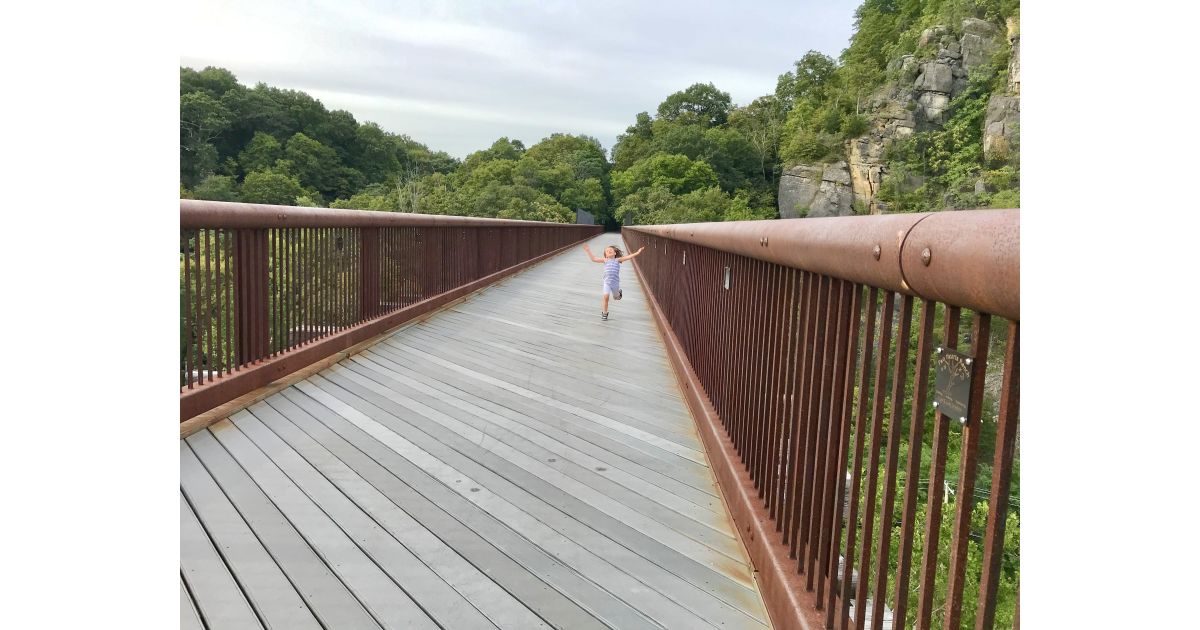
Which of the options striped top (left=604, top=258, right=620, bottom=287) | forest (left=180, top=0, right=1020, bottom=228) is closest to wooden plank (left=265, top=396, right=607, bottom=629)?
striped top (left=604, top=258, right=620, bottom=287)

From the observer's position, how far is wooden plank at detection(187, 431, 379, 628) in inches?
86.2

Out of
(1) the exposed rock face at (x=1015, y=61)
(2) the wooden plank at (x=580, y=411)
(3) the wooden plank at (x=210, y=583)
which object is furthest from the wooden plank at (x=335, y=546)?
(1) the exposed rock face at (x=1015, y=61)

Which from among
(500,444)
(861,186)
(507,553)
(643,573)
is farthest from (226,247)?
(861,186)

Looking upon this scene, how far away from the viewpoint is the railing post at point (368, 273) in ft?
21.1

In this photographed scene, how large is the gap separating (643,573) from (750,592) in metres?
0.34

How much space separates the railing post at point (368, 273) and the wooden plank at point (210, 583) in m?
3.91

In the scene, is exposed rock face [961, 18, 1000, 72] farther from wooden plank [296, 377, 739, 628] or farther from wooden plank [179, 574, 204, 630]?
wooden plank [179, 574, 204, 630]

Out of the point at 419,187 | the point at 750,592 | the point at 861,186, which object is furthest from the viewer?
the point at 419,187

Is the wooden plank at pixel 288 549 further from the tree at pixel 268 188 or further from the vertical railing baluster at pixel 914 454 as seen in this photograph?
the tree at pixel 268 188

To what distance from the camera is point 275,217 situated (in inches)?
184
